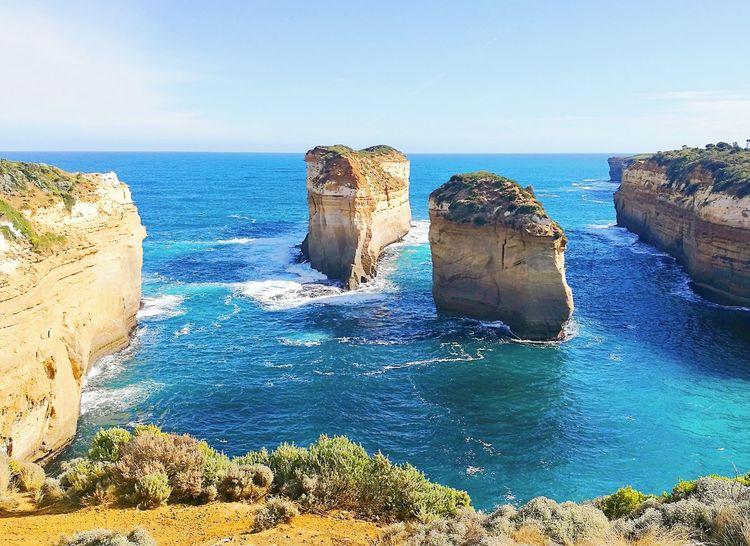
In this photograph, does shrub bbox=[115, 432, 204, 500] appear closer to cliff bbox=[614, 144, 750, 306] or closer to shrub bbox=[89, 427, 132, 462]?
shrub bbox=[89, 427, 132, 462]

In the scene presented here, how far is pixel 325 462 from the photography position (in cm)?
1387

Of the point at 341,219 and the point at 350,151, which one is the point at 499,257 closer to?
the point at 341,219

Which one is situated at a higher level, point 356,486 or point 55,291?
point 55,291

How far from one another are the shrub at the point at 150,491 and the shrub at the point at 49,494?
221 cm

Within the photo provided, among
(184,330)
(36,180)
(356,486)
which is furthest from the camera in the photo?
(184,330)

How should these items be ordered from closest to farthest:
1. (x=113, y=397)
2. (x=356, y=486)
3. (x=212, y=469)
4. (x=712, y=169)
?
(x=356, y=486) → (x=212, y=469) → (x=113, y=397) → (x=712, y=169)

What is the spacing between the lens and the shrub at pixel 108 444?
14.8 meters

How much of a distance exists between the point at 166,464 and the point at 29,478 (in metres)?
4.41

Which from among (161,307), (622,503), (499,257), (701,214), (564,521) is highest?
(701,214)

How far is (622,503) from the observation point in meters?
13.3

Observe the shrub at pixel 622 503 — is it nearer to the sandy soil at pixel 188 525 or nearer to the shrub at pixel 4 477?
the sandy soil at pixel 188 525

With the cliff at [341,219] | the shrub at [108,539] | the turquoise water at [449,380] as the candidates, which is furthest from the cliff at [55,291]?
the cliff at [341,219]

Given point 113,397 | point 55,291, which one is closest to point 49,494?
point 55,291

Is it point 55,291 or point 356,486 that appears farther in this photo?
point 55,291
